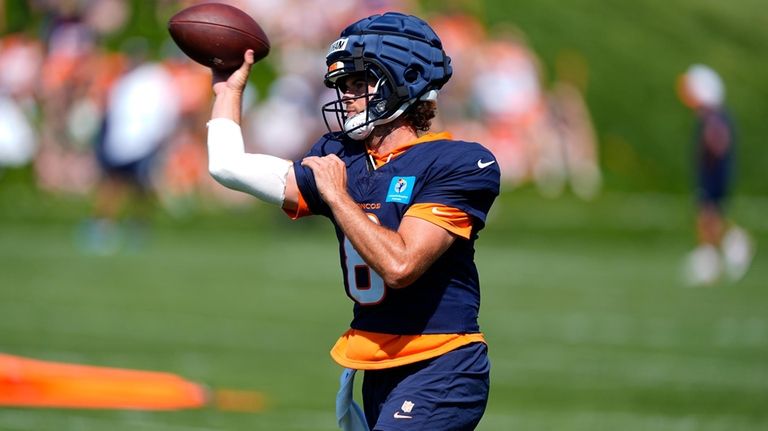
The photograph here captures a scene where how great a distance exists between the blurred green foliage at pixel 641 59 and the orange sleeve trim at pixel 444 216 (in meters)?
18.3

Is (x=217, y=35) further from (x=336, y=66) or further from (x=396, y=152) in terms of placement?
(x=396, y=152)

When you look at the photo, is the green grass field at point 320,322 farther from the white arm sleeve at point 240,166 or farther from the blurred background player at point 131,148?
the white arm sleeve at point 240,166

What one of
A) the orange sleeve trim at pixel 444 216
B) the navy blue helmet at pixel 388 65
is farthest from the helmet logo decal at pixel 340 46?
the orange sleeve trim at pixel 444 216

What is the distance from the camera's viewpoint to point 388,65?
396 centimetres

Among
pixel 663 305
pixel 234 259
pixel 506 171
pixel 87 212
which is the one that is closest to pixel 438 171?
pixel 663 305

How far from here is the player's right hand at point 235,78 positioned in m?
4.21

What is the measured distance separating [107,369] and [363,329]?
4.79 m

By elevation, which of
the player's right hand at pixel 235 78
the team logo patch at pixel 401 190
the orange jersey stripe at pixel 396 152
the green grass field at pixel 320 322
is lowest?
the green grass field at pixel 320 322

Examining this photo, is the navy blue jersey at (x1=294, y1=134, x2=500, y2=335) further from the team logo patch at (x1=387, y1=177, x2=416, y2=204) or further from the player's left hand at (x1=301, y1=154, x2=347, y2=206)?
the player's left hand at (x1=301, y1=154, x2=347, y2=206)

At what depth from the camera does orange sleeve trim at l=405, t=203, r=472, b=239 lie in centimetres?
386

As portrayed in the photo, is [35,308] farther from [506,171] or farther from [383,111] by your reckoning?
[506,171]

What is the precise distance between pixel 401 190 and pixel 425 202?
0.10m

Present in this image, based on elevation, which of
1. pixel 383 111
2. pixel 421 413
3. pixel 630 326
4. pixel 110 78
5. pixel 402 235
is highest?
pixel 110 78

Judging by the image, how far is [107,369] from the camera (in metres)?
8.49
